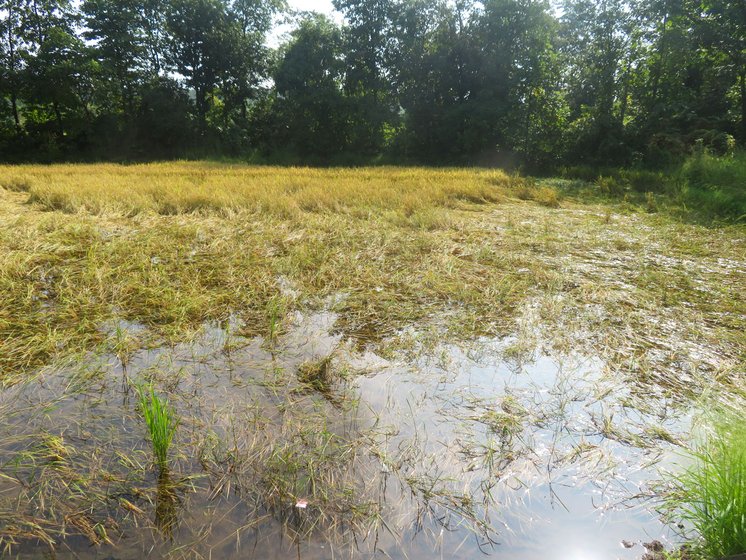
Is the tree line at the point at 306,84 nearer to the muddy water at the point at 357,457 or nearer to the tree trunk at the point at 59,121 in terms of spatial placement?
the tree trunk at the point at 59,121

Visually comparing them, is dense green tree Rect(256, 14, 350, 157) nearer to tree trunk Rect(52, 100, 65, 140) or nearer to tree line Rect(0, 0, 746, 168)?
tree line Rect(0, 0, 746, 168)

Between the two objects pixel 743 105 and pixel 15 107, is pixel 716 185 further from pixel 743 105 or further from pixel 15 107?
pixel 15 107

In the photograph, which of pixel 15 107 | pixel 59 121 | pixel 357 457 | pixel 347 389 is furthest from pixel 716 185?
pixel 15 107

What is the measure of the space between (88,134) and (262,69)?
32.6 ft

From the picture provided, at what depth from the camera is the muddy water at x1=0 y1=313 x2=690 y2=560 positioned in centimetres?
161

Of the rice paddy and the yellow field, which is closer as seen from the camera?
the rice paddy

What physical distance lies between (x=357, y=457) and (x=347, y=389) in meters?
0.57

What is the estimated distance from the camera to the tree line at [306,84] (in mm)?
21266

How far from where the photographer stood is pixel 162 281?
13.0 feet

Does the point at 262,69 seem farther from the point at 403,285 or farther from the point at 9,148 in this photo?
the point at 403,285

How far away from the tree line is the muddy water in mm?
16030

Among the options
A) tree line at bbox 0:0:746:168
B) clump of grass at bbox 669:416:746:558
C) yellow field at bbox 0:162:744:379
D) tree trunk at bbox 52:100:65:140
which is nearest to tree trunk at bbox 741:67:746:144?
tree line at bbox 0:0:746:168

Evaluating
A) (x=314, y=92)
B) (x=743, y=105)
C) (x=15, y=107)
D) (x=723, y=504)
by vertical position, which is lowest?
(x=723, y=504)

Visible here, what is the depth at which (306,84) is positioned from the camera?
80.7 feet
